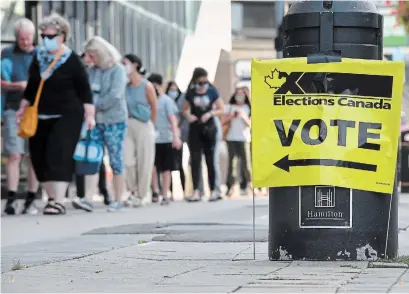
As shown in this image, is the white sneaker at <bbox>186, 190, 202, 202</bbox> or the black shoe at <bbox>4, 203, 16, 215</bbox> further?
the white sneaker at <bbox>186, 190, 202, 202</bbox>

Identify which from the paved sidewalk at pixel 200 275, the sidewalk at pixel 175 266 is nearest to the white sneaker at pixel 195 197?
the sidewalk at pixel 175 266

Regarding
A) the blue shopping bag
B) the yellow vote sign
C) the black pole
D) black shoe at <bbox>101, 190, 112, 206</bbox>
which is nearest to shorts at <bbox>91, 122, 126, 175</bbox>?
the blue shopping bag

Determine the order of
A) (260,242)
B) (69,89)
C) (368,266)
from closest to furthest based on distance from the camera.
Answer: (368,266)
(260,242)
(69,89)

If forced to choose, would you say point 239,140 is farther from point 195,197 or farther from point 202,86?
point 195,197

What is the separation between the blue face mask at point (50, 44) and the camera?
1516 centimetres

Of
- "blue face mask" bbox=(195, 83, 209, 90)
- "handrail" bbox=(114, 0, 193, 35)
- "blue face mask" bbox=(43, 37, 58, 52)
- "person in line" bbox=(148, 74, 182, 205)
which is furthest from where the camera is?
"handrail" bbox=(114, 0, 193, 35)

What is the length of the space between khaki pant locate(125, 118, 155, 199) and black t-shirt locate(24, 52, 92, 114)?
2.82 m

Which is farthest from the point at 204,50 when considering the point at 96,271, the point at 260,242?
the point at 96,271

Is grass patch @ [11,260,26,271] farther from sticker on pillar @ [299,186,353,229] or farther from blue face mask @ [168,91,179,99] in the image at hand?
blue face mask @ [168,91,179,99]

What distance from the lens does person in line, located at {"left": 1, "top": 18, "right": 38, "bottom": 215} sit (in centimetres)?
1583

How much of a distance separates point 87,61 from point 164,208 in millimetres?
2078

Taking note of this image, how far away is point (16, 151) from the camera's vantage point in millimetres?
15867

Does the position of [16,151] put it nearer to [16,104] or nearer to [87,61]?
[16,104]

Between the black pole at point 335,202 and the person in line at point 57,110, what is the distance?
21.7 feet
